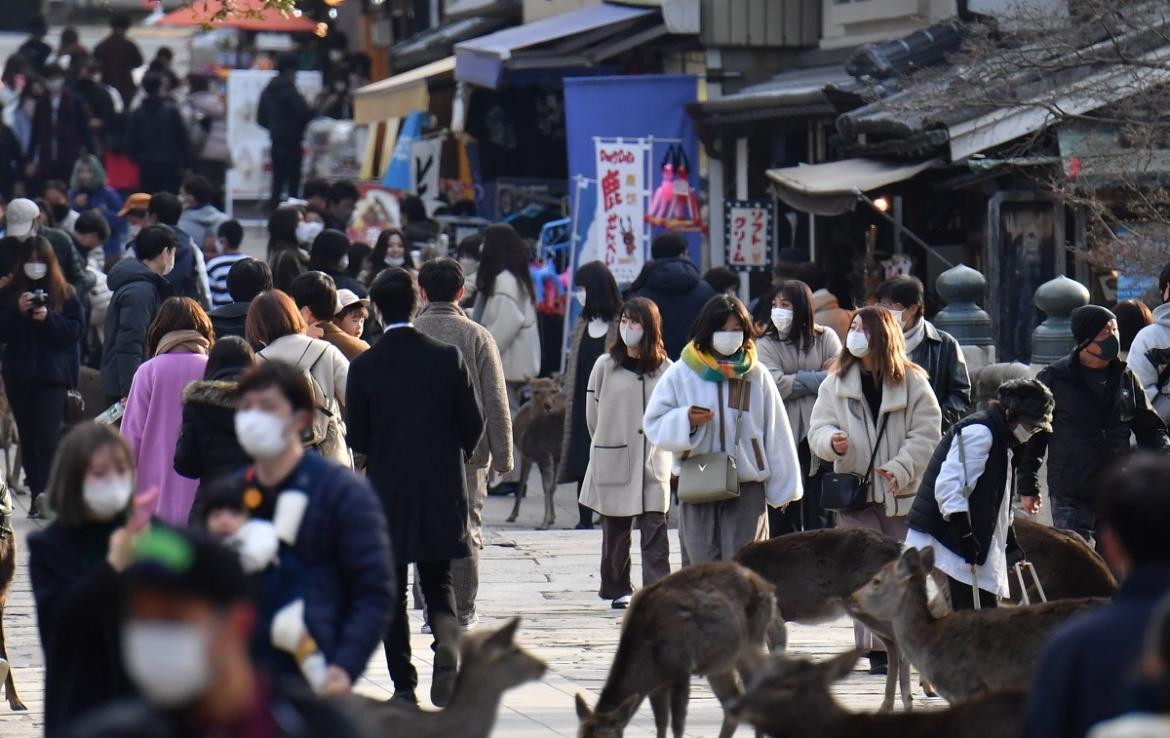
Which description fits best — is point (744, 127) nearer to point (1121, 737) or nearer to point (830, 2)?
point (830, 2)

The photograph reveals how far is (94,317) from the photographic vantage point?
16797 mm

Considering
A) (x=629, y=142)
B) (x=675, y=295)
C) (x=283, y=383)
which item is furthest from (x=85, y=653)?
(x=629, y=142)

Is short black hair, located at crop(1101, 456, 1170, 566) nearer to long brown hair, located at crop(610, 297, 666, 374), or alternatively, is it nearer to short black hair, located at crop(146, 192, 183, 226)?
long brown hair, located at crop(610, 297, 666, 374)

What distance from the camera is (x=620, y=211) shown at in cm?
1961

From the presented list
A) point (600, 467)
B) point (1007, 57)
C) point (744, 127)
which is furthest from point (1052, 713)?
point (744, 127)

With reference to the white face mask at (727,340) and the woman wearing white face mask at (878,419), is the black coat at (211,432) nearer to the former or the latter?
the white face mask at (727,340)

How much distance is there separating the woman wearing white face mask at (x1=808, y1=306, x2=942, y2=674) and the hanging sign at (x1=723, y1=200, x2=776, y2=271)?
8834 mm

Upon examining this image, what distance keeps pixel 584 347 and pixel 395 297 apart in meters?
4.73

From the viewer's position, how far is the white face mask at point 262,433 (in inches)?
220

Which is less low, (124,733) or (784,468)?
(124,733)

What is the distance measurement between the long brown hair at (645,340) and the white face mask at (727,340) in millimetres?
1149

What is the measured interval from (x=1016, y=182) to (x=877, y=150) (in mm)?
1309

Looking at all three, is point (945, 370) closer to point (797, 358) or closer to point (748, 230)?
point (797, 358)

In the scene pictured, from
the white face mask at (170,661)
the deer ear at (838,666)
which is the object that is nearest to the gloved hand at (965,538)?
the deer ear at (838,666)
